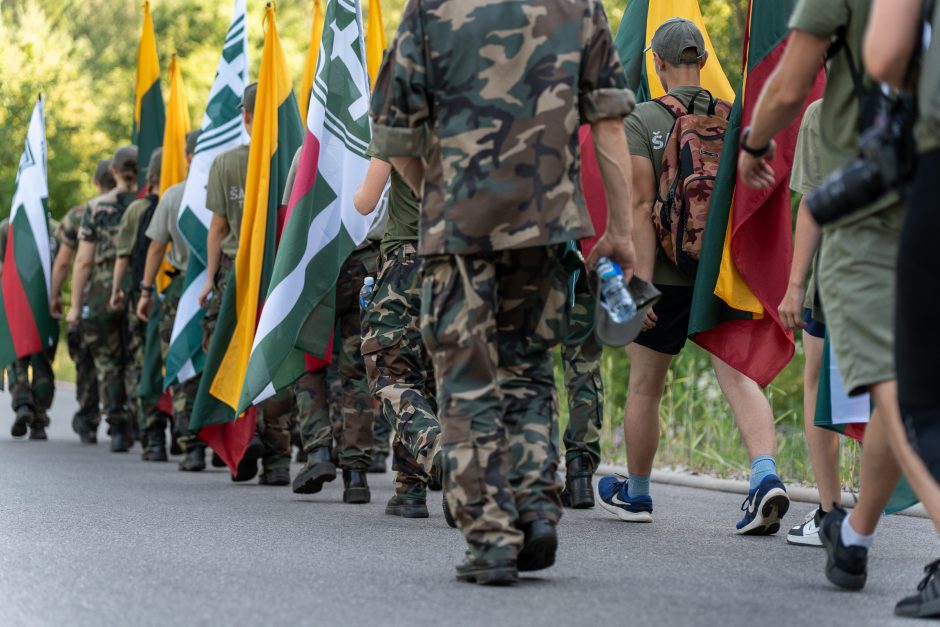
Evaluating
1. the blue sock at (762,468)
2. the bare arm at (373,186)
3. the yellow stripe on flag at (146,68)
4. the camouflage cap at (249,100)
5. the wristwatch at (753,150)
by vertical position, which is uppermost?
the yellow stripe on flag at (146,68)

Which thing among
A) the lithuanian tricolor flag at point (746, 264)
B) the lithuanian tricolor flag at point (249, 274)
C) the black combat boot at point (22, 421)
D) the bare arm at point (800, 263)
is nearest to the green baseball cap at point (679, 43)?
the lithuanian tricolor flag at point (746, 264)

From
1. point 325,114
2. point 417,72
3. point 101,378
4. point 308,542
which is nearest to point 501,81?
point 417,72

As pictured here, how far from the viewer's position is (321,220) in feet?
29.9

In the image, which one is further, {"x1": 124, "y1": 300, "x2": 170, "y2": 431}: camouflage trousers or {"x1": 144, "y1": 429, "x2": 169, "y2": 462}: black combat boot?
{"x1": 124, "y1": 300, "x2": 170, "y2": 431}: camouflage trousers

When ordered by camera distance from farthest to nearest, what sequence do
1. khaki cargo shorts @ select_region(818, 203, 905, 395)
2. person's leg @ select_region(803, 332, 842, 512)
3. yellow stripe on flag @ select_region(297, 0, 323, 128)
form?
yellow stripe on flag @ select_region(297, 0, 323, 128), person's leg @ select_region(803, 332, 842, 512), khaki cargo shorts @ select_region(818, 203, 905, 395)

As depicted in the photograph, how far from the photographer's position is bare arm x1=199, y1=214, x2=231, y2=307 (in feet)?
34.0

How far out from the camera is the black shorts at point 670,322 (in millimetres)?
7289

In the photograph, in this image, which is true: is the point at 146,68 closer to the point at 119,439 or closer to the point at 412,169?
the point at 119,439

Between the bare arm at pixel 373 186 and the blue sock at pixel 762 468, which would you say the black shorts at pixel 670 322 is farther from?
the bare arm at pixel 373 186

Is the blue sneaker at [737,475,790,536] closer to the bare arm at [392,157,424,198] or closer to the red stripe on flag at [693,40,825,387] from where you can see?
the red stripe on flag at [693,40,825,387]

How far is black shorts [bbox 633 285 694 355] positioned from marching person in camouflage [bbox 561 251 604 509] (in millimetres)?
863

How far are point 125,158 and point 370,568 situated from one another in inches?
319

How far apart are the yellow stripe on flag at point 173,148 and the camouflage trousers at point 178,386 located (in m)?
0.18

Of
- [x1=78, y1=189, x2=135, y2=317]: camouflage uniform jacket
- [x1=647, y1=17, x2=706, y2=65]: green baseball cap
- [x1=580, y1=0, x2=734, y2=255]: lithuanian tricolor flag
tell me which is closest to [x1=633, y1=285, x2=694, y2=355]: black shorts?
[x1=580, y1=0, x2=734, y2=255]: lithuanian tricolor flag
